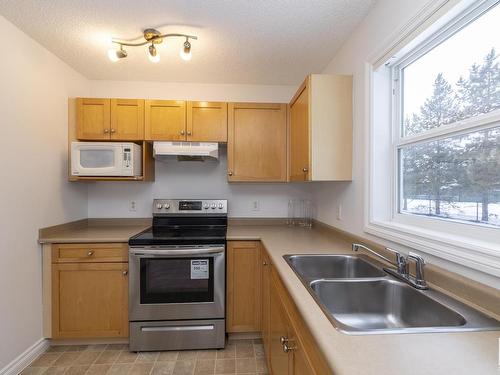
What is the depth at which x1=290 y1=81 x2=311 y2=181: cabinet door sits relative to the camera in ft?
6.28

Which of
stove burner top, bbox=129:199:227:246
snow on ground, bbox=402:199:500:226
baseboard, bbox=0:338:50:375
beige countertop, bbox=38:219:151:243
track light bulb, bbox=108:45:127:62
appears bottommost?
baseboard, bbox=0:338:50:375

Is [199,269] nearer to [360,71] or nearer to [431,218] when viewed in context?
[431,218]

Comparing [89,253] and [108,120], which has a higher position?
[108,120]

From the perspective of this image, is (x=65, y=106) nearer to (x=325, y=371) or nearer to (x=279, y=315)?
(x=279, y=315)

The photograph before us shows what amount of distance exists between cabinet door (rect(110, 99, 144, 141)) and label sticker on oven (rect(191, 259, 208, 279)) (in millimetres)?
1213

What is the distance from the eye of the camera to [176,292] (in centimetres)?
209

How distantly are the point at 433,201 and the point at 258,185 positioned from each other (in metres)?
1.74

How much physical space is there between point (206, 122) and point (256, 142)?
50 cm

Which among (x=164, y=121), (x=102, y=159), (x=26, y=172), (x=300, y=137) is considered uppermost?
(x=164, y=121)

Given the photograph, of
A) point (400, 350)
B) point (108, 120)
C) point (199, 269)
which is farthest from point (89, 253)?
point (400, 350)

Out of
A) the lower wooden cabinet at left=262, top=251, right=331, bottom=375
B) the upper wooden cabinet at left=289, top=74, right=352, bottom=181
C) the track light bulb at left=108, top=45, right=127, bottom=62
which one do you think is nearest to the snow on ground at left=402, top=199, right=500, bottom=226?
the upper wooden cabinet at left=289, top=74, right=352, bottom=181

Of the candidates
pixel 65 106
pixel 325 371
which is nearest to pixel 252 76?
pixel 65 106

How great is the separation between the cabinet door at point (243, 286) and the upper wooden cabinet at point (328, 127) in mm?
817

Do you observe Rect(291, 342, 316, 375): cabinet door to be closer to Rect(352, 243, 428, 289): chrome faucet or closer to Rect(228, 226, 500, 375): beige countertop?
Rect(228, 226, 500, 375): beige countertop
